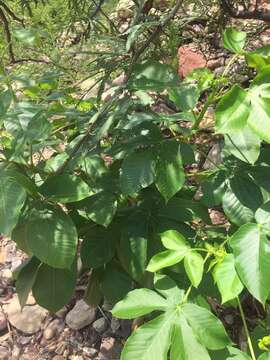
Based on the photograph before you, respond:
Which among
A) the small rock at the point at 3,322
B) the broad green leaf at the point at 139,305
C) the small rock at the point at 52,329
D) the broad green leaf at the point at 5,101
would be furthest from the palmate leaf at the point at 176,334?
the small rock at the point at 3,322

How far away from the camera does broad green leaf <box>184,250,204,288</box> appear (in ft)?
3.42

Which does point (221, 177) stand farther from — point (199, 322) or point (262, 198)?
point (199, 322)

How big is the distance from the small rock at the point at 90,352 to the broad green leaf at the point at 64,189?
741mm

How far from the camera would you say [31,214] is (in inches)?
46.6

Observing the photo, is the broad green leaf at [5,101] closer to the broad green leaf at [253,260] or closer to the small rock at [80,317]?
the broad green leaf at [253,260]

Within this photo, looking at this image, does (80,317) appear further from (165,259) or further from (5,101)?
(5,101)

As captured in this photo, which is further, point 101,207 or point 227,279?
point 101,207

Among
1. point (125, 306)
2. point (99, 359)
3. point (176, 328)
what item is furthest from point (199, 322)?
point (99, 359)

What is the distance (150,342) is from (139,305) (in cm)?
9

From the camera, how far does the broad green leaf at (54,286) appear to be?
54.6 inches

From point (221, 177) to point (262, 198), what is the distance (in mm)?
113

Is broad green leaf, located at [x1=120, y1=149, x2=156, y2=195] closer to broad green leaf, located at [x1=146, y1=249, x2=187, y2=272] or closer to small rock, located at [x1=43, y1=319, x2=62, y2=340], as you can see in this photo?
broad green leaf, located at [x1=146, y1=249, x2=187, y2=272]

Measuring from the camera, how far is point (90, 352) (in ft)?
5.65

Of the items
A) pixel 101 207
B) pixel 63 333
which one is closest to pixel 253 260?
pixel 101 207
